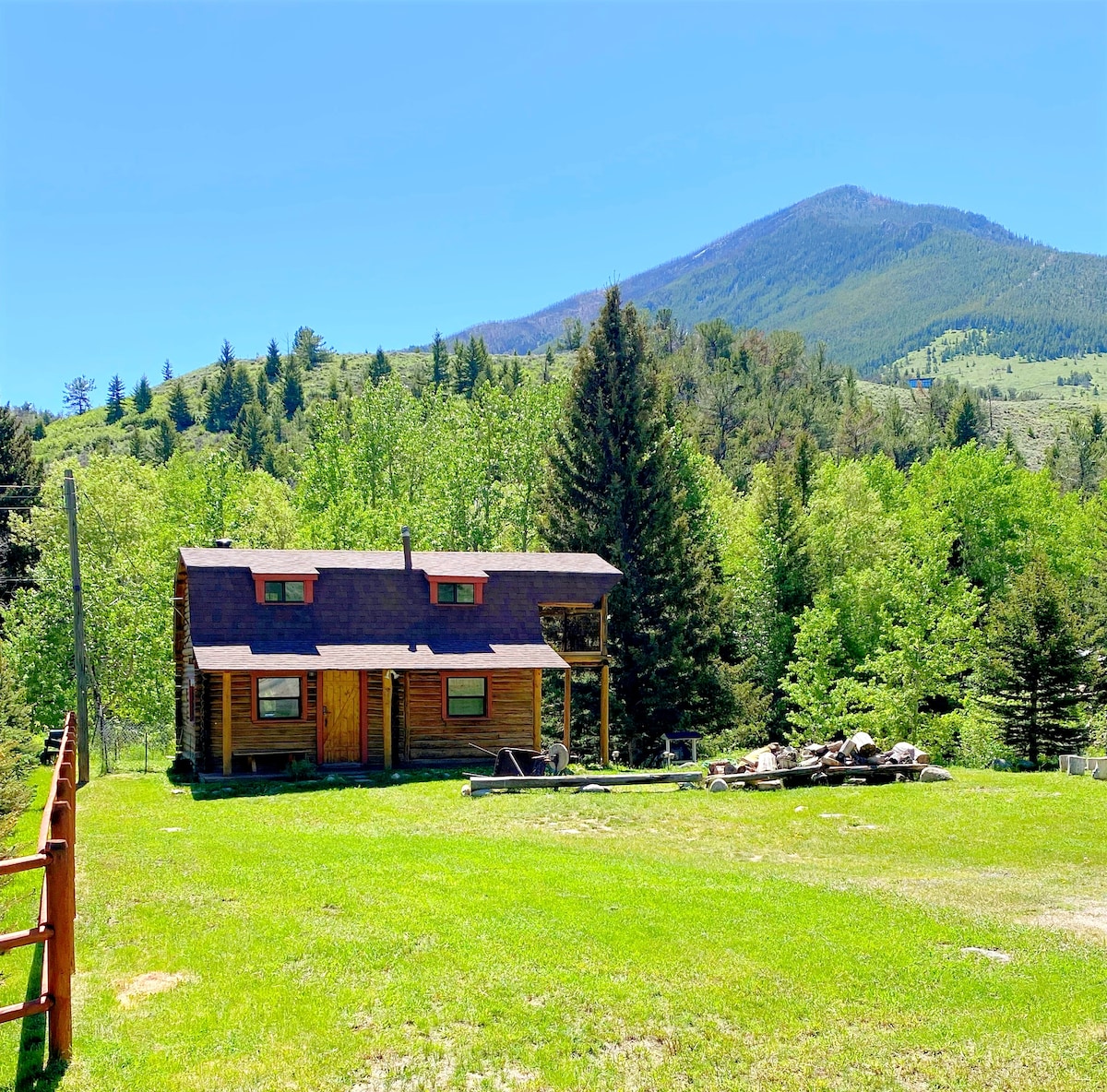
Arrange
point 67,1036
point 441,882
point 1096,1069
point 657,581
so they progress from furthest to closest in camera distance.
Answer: point 657,581, point 441,882, point 1096,1069, point 67,1036

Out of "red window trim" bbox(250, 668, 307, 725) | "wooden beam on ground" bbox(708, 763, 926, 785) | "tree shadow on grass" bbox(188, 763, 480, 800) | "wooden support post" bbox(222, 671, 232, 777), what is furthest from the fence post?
"red window trim" bbox(250, 668, 307, 725)

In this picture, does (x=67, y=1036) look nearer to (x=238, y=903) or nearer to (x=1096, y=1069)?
(x=238, y=903)

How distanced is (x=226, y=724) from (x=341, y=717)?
297 centimetres

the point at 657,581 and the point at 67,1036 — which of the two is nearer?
the point at 67,1036

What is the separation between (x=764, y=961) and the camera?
981 centimetres

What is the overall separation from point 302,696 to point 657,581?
1705 centimetres

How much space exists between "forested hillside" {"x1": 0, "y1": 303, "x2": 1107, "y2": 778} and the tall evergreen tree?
0.16m

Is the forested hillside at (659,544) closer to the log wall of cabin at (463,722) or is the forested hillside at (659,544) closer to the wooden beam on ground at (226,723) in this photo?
the wooden beam on ground at (226,723)

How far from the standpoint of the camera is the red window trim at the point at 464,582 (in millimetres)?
28797

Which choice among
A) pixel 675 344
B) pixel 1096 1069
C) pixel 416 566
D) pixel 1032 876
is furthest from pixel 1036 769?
pixel 675 344

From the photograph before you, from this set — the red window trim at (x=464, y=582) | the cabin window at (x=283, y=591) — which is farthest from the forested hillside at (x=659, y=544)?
the red window trim at (x=464, y=582)

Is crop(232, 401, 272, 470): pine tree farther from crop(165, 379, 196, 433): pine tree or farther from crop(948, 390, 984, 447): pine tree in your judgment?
crop(948, 390, 984, 447): pine tree

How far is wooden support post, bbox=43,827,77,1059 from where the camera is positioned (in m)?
7.16

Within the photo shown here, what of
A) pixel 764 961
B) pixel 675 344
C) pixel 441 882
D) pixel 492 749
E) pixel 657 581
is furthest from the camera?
pixel 675 344
